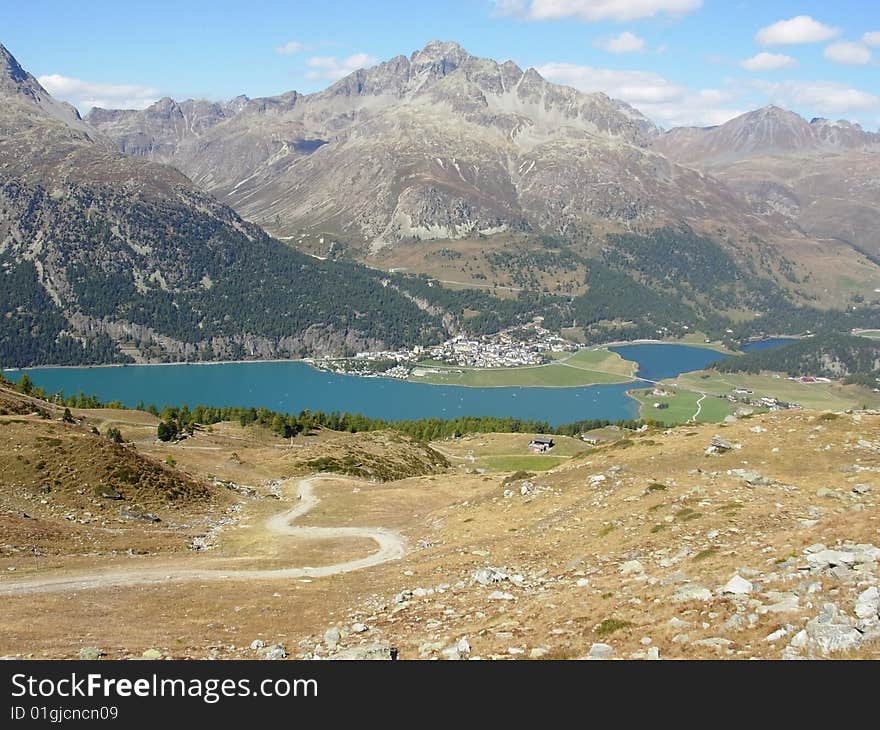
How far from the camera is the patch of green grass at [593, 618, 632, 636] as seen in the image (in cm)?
2364

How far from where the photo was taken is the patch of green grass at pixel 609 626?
77.6 feet

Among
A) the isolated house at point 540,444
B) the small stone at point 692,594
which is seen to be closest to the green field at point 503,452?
the isolated house at point 540,444

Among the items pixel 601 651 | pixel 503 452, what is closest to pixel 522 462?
pixel 503 452

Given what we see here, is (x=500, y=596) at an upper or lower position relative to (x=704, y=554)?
lower

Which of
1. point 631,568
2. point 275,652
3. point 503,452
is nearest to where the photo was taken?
point 275,652

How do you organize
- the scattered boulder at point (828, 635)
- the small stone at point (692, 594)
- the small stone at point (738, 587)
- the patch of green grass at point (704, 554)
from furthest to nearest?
the patch of green grass at point (704, 554) → the small stone at point (692, 594) → the small stone at point (738, 587) → the scattered boulder at point (828, 635)

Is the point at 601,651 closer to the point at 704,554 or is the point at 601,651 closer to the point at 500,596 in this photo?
the point at 500,596

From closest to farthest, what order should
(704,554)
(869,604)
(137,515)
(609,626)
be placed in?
(869,604)
(609,626)
(704,554)
(137,515)

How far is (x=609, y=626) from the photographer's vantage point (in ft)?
78.5

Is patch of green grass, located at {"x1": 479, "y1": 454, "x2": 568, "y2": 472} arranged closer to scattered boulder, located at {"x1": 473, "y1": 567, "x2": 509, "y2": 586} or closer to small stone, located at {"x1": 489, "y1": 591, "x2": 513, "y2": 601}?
scattered boulder, located at {"x1": 473, "y1": 567, "x2": 509, "y2": 586}

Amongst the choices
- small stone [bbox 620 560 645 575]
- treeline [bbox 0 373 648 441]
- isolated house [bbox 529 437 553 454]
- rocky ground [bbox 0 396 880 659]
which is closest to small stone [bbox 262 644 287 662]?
rocky ground [bbox 0 396 880 659]

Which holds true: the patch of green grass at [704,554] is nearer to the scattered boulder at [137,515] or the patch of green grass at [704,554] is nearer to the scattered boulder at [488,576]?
the scattered boulder at [488,576]
